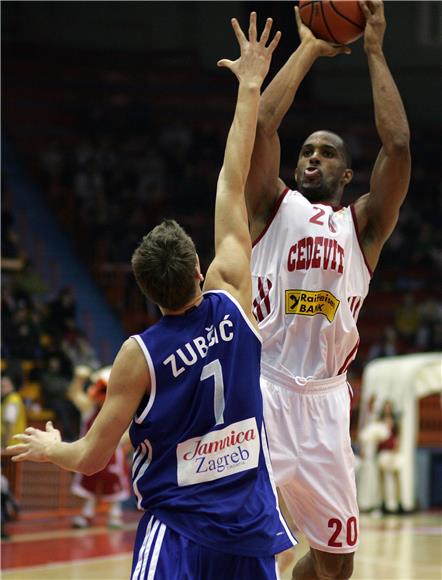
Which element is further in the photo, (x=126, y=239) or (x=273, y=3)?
(x=273, y=3)

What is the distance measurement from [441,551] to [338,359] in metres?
6.86

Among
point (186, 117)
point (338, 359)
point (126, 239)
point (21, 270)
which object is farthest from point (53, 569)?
point (186, 117)

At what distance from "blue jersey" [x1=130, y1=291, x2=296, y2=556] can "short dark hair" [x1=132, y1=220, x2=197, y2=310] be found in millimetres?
114

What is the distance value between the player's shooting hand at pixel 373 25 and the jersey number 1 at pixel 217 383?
203 cm

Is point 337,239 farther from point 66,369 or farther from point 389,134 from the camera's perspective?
point 66,369

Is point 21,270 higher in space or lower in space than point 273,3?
lower

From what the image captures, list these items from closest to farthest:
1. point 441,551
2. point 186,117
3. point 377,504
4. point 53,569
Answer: point 53,569
point 441,551
point 377,504
point 186,117

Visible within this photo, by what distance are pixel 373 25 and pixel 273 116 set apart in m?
0.63

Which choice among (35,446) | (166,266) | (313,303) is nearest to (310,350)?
(313,303)

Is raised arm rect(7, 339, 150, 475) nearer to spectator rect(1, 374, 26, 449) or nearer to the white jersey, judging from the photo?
the white jersey

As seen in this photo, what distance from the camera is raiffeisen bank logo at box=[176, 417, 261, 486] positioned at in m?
3.71

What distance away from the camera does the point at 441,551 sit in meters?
11.4

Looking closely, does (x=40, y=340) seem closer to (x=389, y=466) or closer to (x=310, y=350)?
(x=389, y=466)

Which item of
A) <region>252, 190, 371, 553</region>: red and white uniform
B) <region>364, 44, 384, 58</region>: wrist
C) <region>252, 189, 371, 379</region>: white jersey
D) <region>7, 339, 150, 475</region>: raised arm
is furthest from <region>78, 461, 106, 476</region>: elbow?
<region>364, 44, 384, 58</region>: wrist
